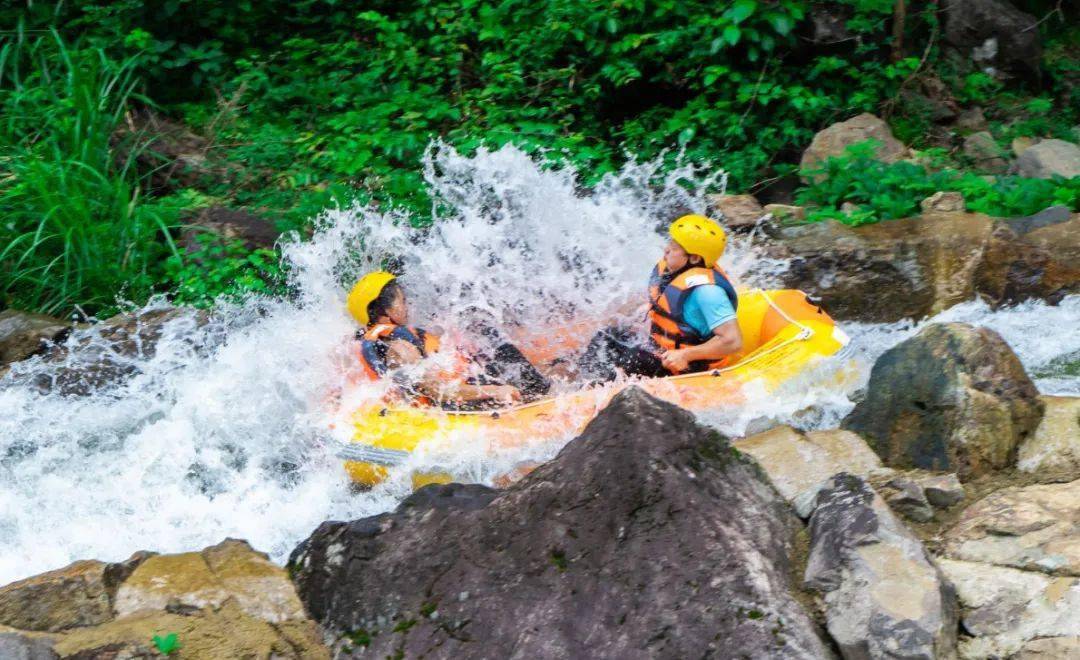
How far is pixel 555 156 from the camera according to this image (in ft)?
25.6

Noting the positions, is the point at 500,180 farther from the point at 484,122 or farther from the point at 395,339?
the point at 395,339

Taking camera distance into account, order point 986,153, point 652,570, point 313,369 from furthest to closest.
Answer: point 986,153
point 313,369
point 652,570

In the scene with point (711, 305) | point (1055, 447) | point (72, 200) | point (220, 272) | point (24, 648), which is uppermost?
point (72, 200)

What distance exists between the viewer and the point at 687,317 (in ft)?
17.1

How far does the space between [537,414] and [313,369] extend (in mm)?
1235

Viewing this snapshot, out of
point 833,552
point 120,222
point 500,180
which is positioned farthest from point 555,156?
point 833,552

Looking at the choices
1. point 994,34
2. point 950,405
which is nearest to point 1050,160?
point 994,34

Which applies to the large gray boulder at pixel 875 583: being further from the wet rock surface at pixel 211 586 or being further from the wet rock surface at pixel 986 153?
the wet rock surface at pixel 986 153

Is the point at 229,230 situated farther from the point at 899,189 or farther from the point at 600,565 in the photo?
the point at 600,565

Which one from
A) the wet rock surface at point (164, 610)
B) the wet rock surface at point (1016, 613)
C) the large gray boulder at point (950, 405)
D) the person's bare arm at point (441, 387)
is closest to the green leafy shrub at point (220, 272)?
the person's bare arm at point (441, 387)

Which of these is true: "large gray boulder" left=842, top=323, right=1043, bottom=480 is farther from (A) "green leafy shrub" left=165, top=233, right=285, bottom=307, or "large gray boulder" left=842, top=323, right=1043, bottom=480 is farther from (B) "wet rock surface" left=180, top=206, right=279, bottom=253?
(B) "wet rock surface" left=180, top=206, right=279, bottom=253

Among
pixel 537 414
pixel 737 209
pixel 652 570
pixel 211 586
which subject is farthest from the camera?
pixel 737 209

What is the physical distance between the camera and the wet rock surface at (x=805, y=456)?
12.6 ft

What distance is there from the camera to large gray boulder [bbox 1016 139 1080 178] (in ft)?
24.2
